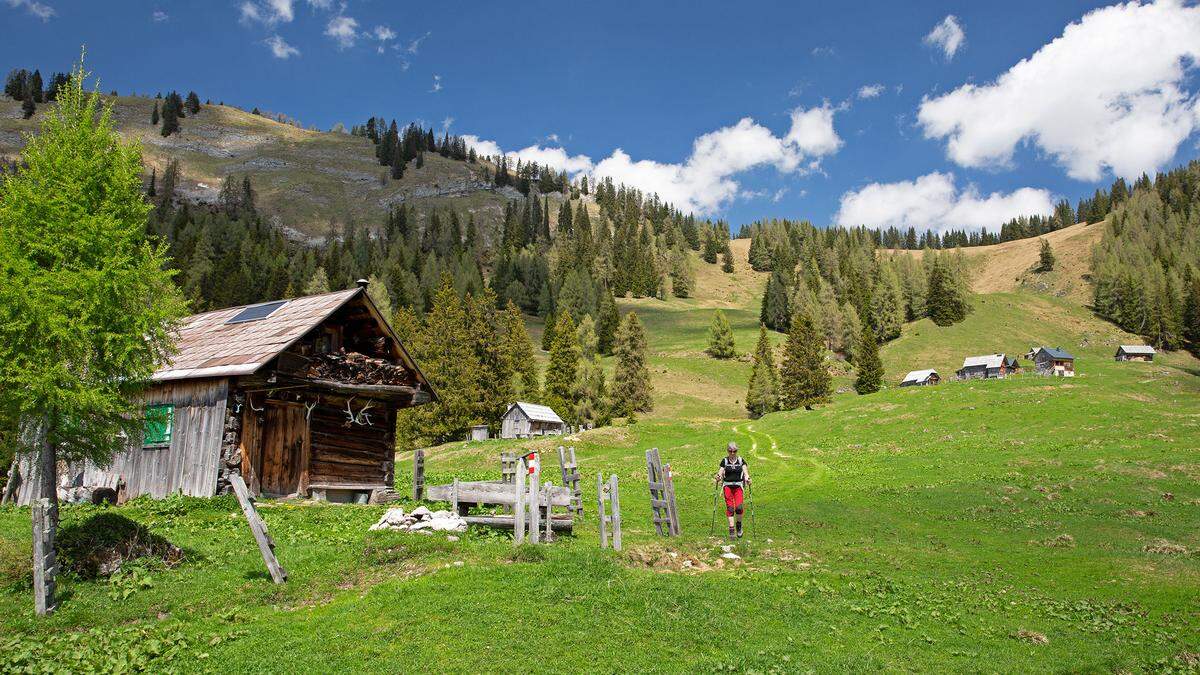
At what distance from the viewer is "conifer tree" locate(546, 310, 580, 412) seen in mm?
81562

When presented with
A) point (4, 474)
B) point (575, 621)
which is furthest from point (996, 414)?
point (4, 474)

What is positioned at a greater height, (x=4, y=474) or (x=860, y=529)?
(x=4, y=474)

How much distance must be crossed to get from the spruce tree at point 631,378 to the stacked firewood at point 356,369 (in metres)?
58.5

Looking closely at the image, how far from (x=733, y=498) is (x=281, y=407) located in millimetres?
17504

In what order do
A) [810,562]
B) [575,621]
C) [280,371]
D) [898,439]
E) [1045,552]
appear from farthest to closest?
[898,439] < [280,371] < [1045,552] < [810,562] < [575,621]

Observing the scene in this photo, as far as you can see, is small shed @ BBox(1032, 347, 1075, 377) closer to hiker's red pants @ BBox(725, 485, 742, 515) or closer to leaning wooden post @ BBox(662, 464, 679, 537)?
hiker's red pants @ BBox(725, 485, 742, 515)

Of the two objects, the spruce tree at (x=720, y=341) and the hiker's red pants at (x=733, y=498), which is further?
the spruce tree at (x=720, y=341)

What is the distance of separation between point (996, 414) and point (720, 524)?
125 ft

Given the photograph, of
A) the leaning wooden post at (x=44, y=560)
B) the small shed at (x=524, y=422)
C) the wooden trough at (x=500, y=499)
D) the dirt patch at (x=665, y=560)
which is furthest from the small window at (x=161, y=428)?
the small shed at (x=524, y=422)

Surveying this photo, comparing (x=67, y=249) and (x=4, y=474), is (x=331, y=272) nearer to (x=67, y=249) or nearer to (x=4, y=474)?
(x=4, y=474)

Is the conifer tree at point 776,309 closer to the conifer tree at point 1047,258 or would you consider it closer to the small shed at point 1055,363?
the small shed at point 1055,363

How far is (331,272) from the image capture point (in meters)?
135

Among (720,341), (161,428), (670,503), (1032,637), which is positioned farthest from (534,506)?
(720,341)

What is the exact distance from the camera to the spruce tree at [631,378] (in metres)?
88.0
